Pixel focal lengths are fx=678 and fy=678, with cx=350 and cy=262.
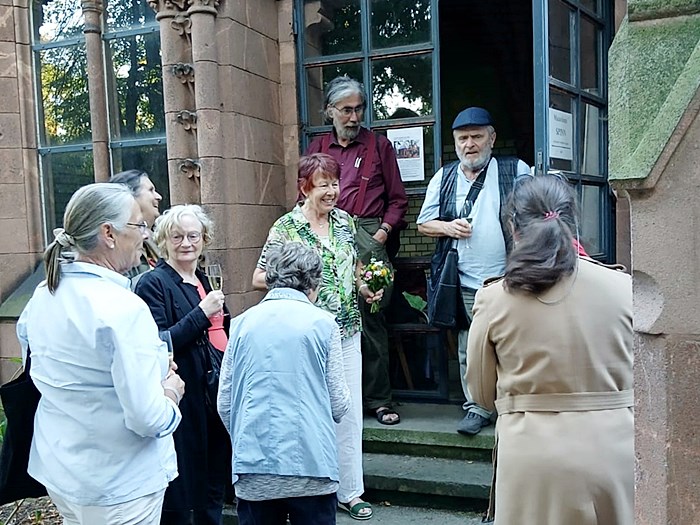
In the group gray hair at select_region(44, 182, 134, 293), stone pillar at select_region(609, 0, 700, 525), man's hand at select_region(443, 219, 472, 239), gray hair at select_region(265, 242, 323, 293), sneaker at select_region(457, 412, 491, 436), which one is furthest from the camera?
sneaker at select_region(457, 412, 491, 436)

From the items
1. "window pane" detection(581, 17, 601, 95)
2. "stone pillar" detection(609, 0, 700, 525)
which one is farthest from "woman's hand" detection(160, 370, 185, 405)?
"window pane" detection(581, 17, 601, 95)

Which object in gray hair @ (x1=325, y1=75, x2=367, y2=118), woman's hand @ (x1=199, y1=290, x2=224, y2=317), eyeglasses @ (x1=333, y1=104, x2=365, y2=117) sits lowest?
woman's hand @ (x1=199, y1=290, x2=224, y2=317)

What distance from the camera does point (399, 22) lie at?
4.88 metres

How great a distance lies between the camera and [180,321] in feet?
10.1

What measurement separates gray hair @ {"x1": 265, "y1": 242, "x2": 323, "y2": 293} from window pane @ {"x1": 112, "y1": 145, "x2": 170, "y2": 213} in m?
2.87

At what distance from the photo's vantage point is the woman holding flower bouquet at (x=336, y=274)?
3748 mm

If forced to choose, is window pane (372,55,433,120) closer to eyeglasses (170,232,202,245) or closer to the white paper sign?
the white paper sign

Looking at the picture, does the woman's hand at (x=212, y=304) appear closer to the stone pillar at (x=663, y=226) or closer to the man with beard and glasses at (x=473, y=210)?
the man with beard and glasses at (x=473, y=210)

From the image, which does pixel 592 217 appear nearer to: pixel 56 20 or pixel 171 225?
pixel 171 225

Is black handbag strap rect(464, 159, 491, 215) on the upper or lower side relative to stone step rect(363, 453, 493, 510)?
upper

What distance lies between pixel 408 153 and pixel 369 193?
0.60 metres

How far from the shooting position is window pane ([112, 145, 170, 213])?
548cm

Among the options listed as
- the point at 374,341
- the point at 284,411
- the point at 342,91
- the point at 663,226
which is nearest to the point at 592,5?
the point at 342,91

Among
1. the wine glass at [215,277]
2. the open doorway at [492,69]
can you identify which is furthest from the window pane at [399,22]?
the open doorway at [492,69]
